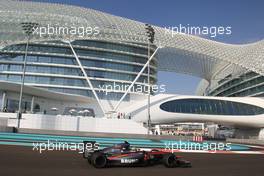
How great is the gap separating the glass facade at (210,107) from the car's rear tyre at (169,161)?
45.7 metres

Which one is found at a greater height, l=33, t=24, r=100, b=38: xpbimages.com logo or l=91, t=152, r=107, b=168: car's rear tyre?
l=33, t=24, r=100, b=38: xpbimages.com logo

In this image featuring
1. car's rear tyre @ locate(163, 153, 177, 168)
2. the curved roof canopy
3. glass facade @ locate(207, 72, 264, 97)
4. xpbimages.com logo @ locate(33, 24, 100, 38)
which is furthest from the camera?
glass facade @ locate(207, 72, 264, 97)

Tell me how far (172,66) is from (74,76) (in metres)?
36.2

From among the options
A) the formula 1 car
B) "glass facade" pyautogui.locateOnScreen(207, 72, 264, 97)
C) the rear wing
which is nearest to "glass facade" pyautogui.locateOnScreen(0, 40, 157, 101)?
"glass facade" pyautogui.locateOnScreen(207, 72, 264, 97)

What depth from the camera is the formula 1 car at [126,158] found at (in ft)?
48.2

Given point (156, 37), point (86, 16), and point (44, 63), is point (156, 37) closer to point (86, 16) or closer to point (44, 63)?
point (86, 16)

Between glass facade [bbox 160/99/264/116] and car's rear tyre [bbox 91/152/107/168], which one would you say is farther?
glass facade [bbox 160/99/264/116]

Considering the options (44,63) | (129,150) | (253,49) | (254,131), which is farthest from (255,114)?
(129,150)

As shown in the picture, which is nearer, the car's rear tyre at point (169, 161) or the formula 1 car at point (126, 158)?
the formula 1 car at point (126, 158)

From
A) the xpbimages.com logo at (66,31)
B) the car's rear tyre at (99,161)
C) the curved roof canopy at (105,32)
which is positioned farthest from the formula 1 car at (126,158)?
the xpbimages.com logo at (66,31)

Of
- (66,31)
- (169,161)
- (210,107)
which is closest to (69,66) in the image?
(66,31)

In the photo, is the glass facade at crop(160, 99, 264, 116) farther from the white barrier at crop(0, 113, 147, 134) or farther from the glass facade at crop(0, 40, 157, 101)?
the white barrier at crop(0, 113, 147, 134)

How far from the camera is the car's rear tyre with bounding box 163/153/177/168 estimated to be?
15609 millimetres

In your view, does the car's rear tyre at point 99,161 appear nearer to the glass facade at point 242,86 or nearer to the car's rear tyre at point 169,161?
the car's rear tyre at point 169,161
